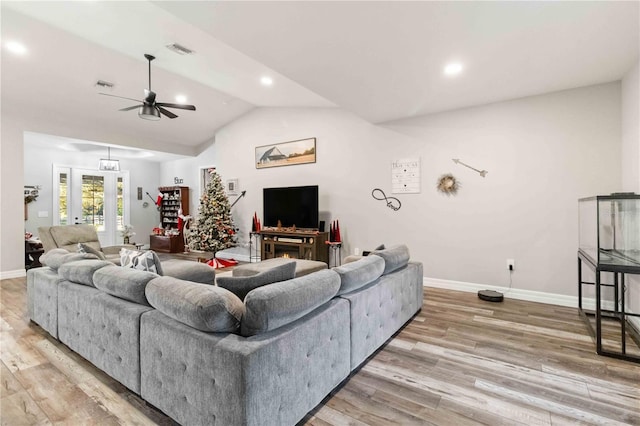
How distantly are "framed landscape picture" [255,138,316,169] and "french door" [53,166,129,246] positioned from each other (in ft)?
15.0

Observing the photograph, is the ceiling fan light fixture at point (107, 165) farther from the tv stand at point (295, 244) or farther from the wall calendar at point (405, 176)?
the wall calendar at point (405, 176)

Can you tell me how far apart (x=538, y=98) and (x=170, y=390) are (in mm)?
4771

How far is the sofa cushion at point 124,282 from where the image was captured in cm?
196

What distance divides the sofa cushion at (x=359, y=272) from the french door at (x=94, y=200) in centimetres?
759

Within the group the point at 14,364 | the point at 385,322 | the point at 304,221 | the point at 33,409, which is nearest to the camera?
the point at 33,409

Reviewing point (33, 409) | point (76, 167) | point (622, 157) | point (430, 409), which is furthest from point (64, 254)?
point (76, 167)

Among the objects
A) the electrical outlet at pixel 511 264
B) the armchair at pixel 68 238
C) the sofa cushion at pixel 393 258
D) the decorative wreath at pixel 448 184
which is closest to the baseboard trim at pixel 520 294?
the electrical outlet at pixel 511 264

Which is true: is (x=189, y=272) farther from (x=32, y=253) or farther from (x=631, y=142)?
(x=32, y=253)

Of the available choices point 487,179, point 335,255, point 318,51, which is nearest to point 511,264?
point 487,179

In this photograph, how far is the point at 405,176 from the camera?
15.6ft

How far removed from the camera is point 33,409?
1.82m

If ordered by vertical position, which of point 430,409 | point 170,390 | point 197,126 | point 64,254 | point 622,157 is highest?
point 197,126

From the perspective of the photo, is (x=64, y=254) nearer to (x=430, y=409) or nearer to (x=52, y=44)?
(x=52, y=44)

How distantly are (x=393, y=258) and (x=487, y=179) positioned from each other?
86.8 inches
